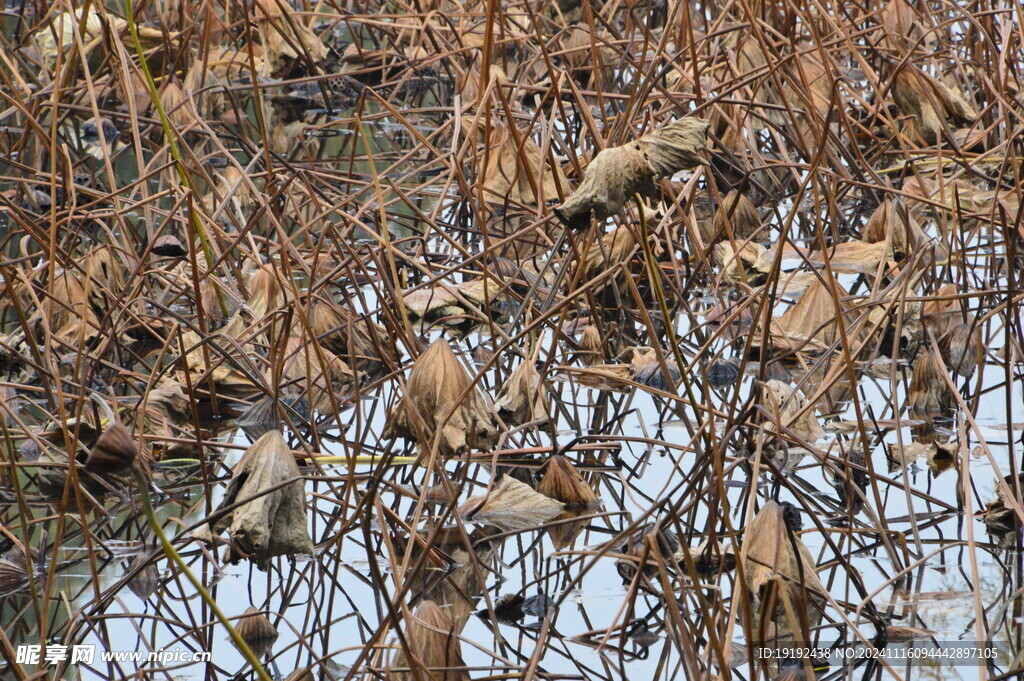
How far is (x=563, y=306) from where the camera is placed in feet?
4.89

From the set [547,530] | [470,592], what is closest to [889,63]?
[547,530]

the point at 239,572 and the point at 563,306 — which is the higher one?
the point at 563,306

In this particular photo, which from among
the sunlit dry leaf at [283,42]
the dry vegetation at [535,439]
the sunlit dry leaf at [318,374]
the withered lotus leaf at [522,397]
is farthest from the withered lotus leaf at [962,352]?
the sunlit dry leaf at [283,42]

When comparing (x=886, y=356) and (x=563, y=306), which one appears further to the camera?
(x=886, y=356)

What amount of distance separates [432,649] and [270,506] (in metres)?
0.20

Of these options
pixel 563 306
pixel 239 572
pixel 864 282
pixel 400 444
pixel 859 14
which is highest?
pixel 859 14

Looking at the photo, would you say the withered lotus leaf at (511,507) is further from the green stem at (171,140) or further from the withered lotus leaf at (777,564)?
the green stem at (171,140)

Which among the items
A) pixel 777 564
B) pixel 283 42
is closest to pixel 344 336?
pixel 777 564

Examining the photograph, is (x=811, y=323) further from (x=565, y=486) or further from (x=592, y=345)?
(x=565, y=486)

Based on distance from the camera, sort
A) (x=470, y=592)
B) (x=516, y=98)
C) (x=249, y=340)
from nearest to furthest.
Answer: (x=470, y=592) < (x=249, y=340) < (x=516, y=98)

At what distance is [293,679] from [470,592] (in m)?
0.22

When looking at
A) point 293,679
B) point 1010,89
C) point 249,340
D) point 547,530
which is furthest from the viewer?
point 1010,89

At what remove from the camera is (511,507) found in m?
1.38

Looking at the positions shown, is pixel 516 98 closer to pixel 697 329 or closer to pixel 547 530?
pixel 697 329
